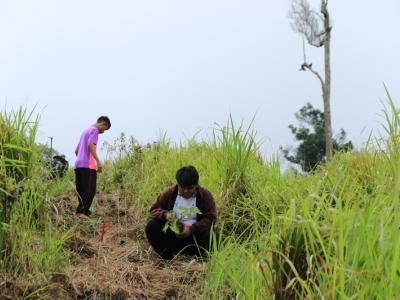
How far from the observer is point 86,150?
600 cm

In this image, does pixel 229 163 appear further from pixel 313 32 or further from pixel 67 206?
pixel 313 32

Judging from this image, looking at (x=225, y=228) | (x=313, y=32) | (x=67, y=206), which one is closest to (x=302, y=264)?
(x=225, y=228)

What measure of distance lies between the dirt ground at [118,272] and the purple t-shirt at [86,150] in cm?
83

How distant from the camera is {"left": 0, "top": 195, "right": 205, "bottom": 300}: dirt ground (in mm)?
3305

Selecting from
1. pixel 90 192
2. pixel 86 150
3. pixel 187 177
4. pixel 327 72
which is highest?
pixel 327 72

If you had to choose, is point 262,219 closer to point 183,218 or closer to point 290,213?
point 183,218

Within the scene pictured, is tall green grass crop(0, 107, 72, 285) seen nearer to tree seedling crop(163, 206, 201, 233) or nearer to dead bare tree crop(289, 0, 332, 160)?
tree seedling crop(163, 206, 201, 233)

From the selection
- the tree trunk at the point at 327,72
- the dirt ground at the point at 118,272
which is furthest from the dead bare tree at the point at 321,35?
the dirt ground at the point at 118,272

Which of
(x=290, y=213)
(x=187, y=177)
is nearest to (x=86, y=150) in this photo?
(x=187, y=177)

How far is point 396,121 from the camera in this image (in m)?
3.36

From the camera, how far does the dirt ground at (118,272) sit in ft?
10.8

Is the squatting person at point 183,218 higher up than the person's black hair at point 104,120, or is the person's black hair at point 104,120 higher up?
the person's black hair at point 104,120

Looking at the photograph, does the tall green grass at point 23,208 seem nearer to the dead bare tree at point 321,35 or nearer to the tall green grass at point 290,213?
the tall green grass at point 290,213

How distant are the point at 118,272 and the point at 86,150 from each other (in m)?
2.52
